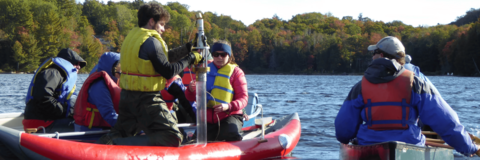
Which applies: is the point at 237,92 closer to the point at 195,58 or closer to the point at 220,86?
the point at 220,86

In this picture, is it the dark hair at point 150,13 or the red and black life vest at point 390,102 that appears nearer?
the red and black life vest at point 390,102

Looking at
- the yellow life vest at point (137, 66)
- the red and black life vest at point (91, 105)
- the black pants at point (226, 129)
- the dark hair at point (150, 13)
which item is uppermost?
the dark hair at point (150, 13)

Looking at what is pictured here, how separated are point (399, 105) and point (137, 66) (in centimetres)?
223

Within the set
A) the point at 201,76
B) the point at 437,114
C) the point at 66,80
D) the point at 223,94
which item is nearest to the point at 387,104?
the point at 437,114

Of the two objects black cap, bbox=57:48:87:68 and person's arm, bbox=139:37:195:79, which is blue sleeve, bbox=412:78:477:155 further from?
black cap, bbox=57:48:87:68

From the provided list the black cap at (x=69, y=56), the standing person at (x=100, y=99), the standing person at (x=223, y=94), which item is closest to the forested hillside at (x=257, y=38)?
the black cap at (x=69, y=56)

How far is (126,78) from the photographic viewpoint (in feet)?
12.1

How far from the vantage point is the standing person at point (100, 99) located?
4.46m

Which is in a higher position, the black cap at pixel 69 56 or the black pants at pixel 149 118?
the black cap at pixel 69 56

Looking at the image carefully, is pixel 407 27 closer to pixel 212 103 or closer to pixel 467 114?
pixel 467 114

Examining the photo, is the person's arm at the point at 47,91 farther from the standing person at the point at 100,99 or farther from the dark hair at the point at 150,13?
the dark hair at the point at 150,13

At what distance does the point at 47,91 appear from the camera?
502 cm

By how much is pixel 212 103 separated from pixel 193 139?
66 cm

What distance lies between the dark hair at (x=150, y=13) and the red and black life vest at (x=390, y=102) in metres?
1.90
